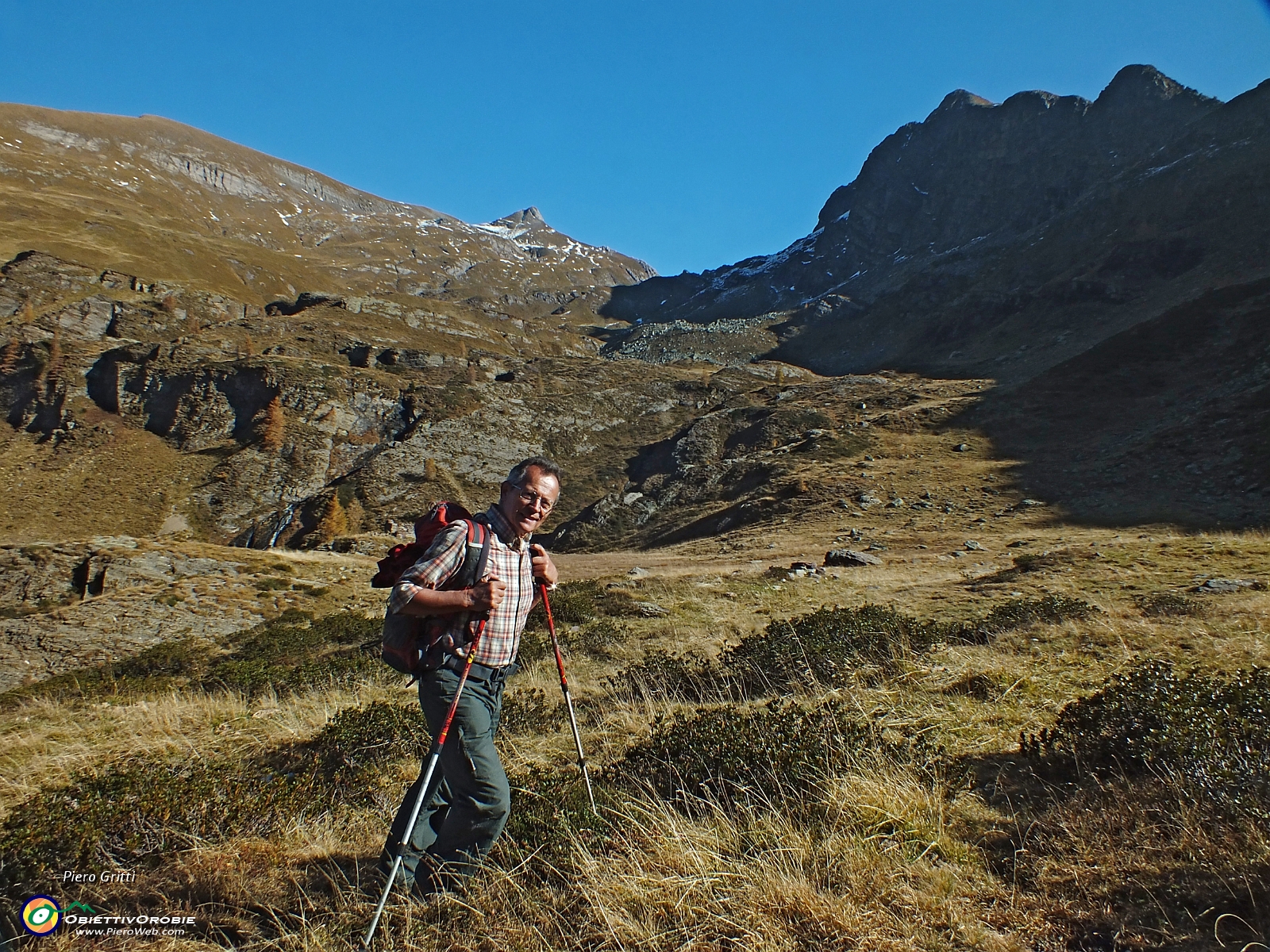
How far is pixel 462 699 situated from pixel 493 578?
695 mm

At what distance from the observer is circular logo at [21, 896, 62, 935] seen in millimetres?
3186

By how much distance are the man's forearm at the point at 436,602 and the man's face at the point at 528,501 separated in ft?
2.00

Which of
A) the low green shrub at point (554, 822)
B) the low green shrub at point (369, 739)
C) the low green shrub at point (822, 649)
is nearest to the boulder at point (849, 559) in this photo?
the low green shrub at point (822, 649)

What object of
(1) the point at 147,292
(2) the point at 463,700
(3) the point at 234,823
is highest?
(1) the point at 147,292

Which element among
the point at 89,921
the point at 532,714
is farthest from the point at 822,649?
the point at 89,921

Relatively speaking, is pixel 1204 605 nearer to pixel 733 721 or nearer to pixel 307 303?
pixel 733 721

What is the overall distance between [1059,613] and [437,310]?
396 ft

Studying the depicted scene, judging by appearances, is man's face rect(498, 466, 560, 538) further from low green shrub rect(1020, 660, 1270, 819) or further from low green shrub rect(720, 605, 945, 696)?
low green shrub rect(720, 605, 945, 696)

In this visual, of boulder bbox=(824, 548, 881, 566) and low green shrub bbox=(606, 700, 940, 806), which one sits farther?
boulder bbox=(824, 548, 881, 566)

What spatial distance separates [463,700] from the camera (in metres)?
3.33

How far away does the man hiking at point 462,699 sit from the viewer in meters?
3.25

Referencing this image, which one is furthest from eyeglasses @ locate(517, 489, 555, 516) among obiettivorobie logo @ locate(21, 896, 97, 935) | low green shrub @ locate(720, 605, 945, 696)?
low green shrub @ locate(720, 605, 945, 696)

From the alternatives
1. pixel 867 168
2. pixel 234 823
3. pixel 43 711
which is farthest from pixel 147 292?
pixel 867 168

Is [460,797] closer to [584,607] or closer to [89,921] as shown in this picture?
[89,921]
